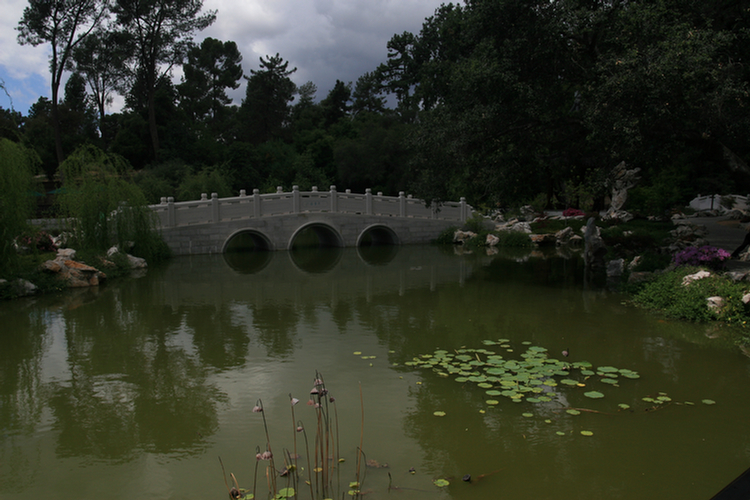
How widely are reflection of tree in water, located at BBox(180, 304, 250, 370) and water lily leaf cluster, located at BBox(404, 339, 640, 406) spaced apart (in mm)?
1911

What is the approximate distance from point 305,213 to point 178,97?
1882 centimetres

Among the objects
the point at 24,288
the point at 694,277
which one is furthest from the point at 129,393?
the point at 694,277

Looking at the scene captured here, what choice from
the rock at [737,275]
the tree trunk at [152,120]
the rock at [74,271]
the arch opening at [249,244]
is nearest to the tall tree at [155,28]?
the tree trunk at [152,120]

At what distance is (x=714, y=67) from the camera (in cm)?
731

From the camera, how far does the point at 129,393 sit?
4.73m

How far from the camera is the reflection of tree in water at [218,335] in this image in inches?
225

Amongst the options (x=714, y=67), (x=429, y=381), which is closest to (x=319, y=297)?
(x=429, y=381)

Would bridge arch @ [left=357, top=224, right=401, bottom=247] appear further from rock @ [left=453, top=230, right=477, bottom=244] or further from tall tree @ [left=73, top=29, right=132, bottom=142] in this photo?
tall tree @ [left=73, top=29, right=132, bottom=142]

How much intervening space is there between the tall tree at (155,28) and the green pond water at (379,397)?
20.1 m

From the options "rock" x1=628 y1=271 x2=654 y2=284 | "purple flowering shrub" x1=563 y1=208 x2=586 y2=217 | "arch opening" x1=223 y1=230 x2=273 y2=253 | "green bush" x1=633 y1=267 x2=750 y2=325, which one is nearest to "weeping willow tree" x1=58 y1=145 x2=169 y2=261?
"arch opening" x1=223 y1=230 x2=273 y2=253

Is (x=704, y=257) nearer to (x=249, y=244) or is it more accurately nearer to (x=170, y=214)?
(x=170, y=214)

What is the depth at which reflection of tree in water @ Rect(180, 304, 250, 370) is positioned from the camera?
5.72 metres

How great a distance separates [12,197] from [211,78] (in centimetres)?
3116

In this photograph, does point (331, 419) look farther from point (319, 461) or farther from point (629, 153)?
point (629, 153)
